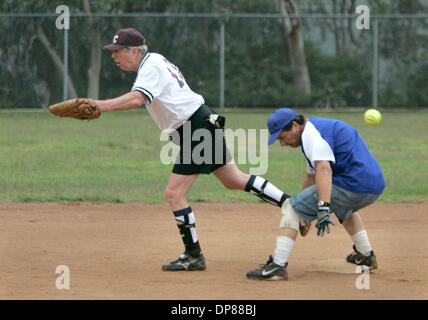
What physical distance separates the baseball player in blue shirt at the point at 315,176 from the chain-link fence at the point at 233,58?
1595cm

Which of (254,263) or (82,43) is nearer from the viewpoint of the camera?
(254,263)

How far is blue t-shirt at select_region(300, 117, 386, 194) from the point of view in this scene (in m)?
5.54

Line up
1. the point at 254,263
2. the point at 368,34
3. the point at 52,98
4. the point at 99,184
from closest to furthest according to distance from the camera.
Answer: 1. the point at 254,263
2. the point at 99,184
3. the point at 52,98
4. the point at 368,34

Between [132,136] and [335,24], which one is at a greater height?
[335,24]

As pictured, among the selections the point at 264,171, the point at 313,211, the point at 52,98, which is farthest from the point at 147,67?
the point at 52,98

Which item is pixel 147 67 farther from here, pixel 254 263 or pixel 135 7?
pixel 135 7

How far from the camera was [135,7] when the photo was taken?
23828 mm

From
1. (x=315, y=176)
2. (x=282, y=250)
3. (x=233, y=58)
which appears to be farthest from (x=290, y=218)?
(x=233, y=58)

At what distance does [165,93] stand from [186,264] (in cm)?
133

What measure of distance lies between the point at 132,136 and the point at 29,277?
11.2 meters

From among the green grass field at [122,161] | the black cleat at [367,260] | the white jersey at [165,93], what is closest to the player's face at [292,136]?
the white jersey at [165,93]

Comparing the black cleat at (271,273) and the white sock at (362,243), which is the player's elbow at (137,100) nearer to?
the black cleat at (271,273)

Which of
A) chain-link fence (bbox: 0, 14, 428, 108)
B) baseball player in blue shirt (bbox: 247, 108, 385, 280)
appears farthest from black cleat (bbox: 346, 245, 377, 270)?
chain-link fence (bbox: 0, 14, 428, 108)

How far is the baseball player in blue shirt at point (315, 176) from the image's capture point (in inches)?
217
